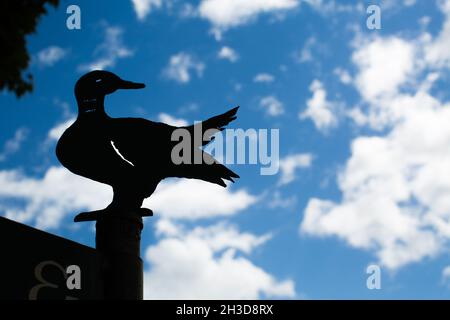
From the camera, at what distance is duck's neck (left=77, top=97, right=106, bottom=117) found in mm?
6445

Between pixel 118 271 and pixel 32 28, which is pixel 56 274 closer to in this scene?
pixel 118 271

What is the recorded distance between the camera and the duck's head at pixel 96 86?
647 cm

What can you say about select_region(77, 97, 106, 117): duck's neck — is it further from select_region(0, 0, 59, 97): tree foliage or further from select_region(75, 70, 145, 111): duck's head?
select_region(0, 0, 59, 97): tree foliage

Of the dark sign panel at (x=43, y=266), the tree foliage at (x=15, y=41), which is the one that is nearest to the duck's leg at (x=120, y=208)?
the dark sign panel at (x=43, y=266)

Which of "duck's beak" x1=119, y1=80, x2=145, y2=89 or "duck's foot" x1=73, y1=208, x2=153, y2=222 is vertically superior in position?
"duck's beak" x1=119, y1=80, x2=145, y2=89

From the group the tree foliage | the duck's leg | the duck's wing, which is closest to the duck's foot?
the duck's leg

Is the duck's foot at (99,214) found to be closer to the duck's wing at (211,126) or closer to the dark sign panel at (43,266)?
the dark sign panel at (43,266)

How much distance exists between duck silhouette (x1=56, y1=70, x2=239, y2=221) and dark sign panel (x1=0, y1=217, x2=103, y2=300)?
548mm

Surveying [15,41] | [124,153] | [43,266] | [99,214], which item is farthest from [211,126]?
[15,41]

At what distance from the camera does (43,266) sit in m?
5.15

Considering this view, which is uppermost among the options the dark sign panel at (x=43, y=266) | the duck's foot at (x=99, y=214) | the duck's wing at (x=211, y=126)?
the duck's wing at (x=211, y=126)

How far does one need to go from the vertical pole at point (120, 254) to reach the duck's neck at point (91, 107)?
1074mm
